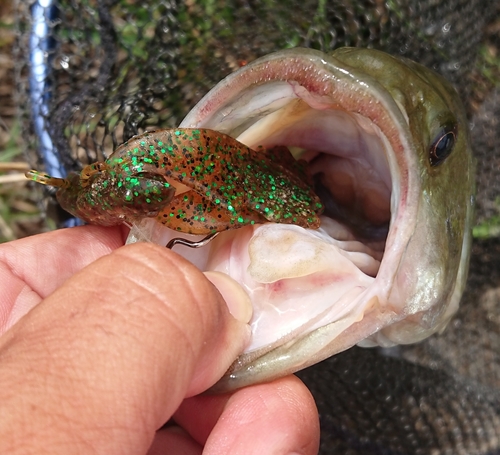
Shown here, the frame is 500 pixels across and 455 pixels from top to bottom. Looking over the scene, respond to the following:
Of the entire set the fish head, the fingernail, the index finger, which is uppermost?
the fish head

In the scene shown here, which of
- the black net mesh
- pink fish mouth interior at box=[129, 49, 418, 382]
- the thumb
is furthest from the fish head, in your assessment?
the black net mesh

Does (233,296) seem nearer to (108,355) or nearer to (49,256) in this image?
(108,355)

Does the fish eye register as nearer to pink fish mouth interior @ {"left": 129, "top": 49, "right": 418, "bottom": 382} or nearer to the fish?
the fish

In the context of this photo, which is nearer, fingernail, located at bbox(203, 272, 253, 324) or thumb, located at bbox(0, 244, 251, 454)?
thumb, located at bbox(0, 244, 251, 454)

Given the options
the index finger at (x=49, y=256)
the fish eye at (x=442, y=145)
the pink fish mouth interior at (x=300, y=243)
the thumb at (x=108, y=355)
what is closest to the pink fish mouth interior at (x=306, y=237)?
the pink fish mouth interior at (x=300, y=243)

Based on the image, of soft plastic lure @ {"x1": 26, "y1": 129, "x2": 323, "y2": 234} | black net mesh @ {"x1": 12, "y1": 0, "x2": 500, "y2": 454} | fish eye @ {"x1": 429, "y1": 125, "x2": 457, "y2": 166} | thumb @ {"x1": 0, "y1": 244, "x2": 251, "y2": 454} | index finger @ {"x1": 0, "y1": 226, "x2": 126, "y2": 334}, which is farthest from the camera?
black net mesh @ {"x1": 12, "y1": 0, "x2": 500, "y2": 454}

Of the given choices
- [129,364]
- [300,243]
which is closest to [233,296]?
[300,243]
